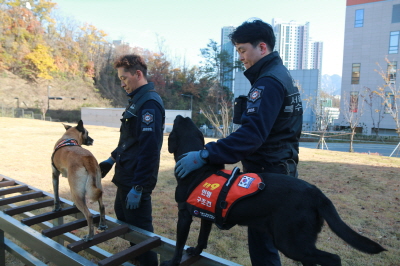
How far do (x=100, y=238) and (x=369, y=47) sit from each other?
133 ft

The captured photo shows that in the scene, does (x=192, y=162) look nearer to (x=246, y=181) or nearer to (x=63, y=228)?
(x=246, y=181)

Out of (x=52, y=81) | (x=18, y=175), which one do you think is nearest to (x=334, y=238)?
(x=18, y=175)

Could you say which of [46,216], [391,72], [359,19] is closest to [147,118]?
[46,216]

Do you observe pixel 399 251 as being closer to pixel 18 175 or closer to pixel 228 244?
pixel 228 244

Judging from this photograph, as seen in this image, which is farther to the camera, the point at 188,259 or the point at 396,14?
Result: the point at 396,14

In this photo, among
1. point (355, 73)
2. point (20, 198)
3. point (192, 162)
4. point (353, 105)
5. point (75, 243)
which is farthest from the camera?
point (355, 73)

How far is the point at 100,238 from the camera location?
2.54 metres

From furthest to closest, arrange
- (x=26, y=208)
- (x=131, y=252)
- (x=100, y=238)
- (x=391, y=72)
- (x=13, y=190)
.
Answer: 1. (x=391, y=72)
2. (x=13, y=190)
3. (x=26, y=208)
4. (x=100, y=238)
5. (x=131, y=252)

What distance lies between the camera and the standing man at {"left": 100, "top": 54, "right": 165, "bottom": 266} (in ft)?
8.07

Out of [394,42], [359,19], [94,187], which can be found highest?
[359,19]

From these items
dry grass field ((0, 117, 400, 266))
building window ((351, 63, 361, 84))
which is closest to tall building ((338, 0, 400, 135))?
building window ((351, 63, 361, 84))

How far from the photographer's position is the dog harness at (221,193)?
1722 mm

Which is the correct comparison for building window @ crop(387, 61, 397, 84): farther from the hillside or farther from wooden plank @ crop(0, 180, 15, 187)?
the hillside

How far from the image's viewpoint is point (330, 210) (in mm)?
1631
